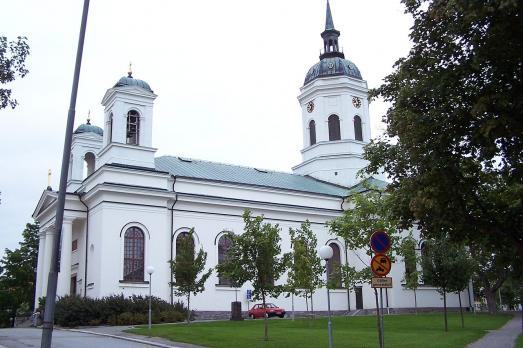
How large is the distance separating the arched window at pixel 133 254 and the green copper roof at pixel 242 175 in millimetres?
5526

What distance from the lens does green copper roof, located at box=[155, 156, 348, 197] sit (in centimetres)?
4234

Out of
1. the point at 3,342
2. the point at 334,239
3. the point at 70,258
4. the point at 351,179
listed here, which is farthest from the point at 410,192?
the point at 351,179

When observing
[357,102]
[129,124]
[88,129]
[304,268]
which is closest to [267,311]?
[304,268]

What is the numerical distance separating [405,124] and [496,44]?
2.84m

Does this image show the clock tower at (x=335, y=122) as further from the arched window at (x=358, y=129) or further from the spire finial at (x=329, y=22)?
the spire finial at (x=329, y=22)

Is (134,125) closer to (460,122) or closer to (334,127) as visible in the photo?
(334,127)

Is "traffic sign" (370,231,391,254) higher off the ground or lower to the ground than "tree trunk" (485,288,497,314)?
higher

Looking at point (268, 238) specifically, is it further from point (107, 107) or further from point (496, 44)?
point (107, 107)

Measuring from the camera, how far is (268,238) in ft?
75.0

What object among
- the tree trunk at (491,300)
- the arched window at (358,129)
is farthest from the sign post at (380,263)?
the arched window at (358,129)

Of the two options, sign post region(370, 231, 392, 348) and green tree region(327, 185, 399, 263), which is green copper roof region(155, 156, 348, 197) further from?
sign post region(370, 231, 392, 348)

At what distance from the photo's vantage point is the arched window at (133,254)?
36.3 m

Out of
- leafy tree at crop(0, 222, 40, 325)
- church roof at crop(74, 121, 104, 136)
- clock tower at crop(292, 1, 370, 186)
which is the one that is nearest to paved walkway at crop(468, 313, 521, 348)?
clock tower at crop(292, 1, 370, 186)

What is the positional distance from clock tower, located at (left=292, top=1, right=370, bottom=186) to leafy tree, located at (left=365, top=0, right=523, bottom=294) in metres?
35.8
